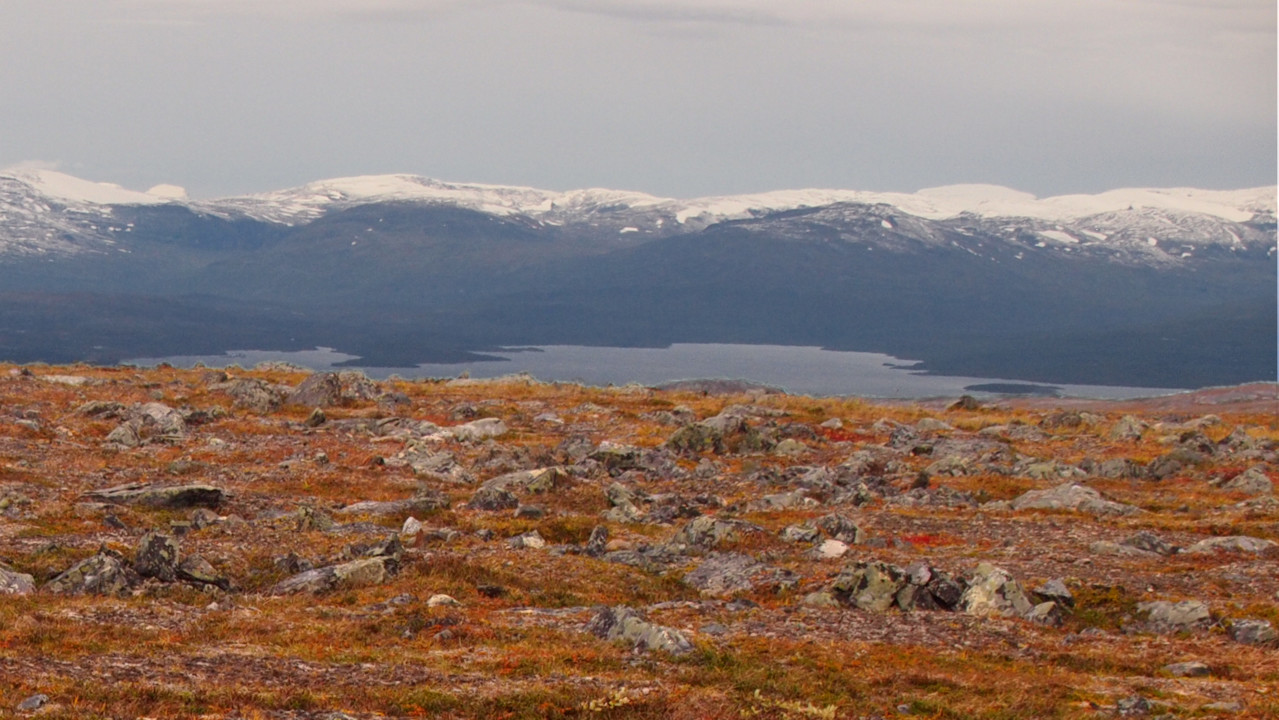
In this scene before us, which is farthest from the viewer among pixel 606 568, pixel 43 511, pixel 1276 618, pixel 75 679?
pixel 43 511

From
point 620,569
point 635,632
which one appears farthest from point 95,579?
point 620,569

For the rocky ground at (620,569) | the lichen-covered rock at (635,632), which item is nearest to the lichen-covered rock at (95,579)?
the rocky ground at (620,569)

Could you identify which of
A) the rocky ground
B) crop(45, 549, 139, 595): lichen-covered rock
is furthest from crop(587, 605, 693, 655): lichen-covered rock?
crop(45, 549, 139, 595): lichen-covered rock

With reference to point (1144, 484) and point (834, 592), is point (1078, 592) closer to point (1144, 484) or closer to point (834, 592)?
point (834, 592)

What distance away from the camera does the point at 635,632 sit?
60.2ft

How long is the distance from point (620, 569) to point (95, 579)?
10.9 metres

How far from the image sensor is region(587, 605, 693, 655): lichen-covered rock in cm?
1780

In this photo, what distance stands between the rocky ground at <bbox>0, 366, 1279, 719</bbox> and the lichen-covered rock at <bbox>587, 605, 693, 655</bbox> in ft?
0.32

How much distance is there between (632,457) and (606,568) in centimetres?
1688

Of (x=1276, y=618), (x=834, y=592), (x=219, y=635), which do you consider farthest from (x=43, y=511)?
(x=1276, y=618)

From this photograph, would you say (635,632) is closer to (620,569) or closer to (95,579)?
(620,569)

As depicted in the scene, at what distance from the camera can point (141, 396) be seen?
54875 millimetres

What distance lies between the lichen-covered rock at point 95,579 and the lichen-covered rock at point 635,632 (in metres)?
9.10

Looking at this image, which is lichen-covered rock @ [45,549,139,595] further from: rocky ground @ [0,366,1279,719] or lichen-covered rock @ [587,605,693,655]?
lichen-covered rock @ [587,605,693,655]
